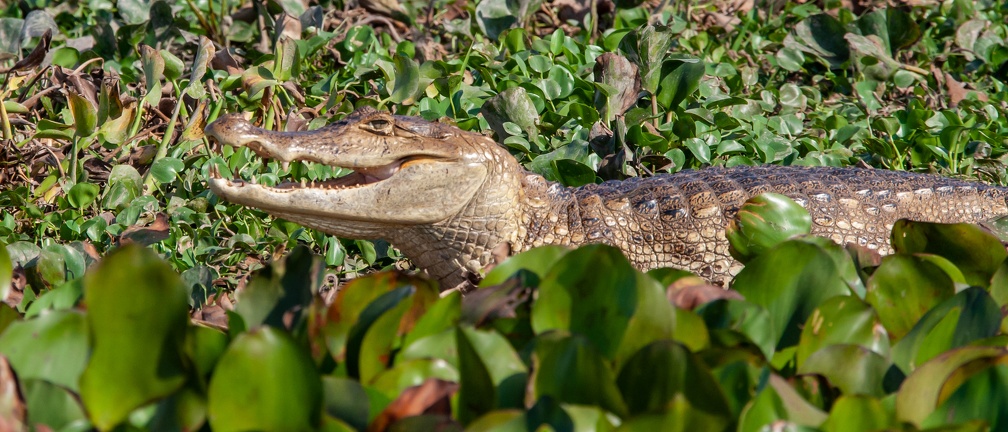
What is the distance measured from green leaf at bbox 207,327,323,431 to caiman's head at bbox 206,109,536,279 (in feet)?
6.06

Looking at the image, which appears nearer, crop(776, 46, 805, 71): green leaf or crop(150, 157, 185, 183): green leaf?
crop(150, 157, 185, 183): green leaf

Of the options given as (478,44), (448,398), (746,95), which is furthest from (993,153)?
(448,398)

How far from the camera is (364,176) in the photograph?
3545 millimetres

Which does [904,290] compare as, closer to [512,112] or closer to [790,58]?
[512,112]

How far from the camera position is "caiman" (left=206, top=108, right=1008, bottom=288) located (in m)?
3.32

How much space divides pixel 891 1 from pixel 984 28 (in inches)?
23.0

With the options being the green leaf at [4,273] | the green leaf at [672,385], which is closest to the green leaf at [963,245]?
the green leaf at [672,385]

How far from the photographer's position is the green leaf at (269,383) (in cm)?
132

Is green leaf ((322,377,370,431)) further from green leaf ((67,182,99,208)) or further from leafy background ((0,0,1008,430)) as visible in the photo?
green leaf ((67,182,99,208))

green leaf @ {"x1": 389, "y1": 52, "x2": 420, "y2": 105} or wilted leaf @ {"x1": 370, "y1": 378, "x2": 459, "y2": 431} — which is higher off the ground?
wilted leaf @ {"x1": 370, "y1": 378, "x2": 459, "y2": 431}

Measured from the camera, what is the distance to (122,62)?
5.25 metres

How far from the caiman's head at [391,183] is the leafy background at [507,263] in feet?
1.06

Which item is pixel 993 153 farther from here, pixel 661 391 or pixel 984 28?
pixel 661 391

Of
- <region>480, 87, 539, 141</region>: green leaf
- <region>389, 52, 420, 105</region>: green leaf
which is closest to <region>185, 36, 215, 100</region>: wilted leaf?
<region>389, 52, 420, 105</region>: green leaf
